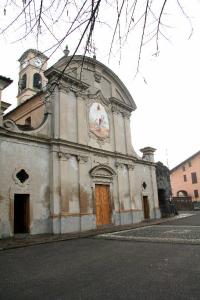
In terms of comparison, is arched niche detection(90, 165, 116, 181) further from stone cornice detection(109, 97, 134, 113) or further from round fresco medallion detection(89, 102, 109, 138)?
stone cornice detection(109, 97, 134, 113)

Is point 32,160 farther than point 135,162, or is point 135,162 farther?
point 135,162

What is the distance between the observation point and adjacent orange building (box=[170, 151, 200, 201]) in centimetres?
4978

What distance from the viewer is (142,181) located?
24531mm

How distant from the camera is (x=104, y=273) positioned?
637 cm

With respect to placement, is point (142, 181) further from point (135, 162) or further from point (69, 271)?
point (69, 271)

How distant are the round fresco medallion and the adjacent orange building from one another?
3357 centimetres

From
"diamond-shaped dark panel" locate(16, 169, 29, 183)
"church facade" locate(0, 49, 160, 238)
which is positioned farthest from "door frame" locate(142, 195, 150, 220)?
"diamond-shaped dark panel" locate(16, 169, 29, 183)

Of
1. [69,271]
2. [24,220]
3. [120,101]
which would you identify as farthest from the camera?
[120,101]

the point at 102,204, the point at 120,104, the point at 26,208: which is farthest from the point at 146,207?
the point at 26,208

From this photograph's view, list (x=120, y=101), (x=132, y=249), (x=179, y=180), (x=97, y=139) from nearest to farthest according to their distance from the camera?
1. (x=132, y=249)
2. (x=97, y=139)
3. (x=120, y=101)
4. (x=179, y=180)

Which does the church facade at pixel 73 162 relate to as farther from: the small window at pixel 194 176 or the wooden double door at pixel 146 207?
the small window at pixel 194 176

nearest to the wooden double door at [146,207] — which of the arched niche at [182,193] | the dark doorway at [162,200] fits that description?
the dark doorway at [162,200]

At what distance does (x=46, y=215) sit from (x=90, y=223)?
11.0 feet

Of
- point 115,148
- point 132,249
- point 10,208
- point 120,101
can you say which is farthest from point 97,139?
point 132,249
